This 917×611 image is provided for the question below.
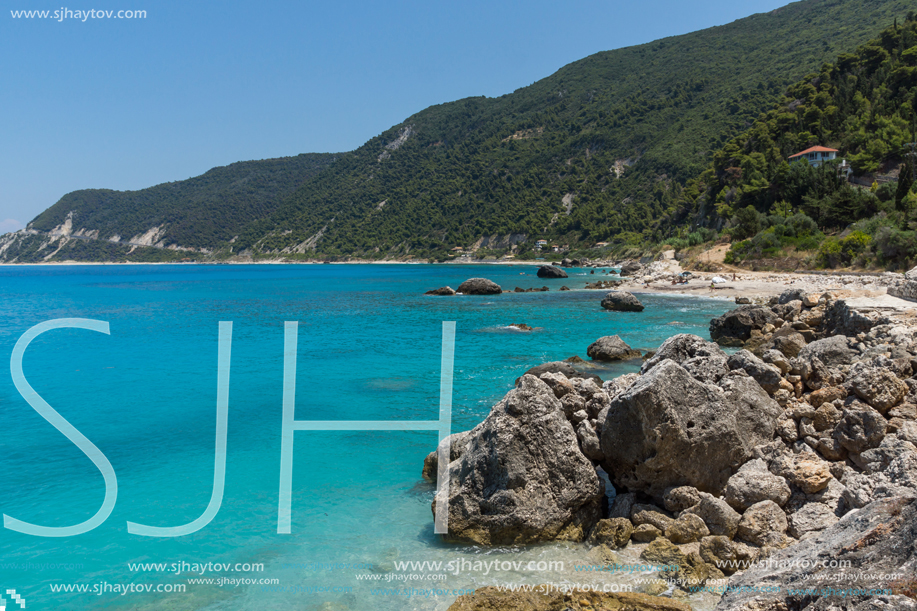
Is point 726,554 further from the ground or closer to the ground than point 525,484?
closer to the ground

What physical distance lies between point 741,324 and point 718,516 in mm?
18772

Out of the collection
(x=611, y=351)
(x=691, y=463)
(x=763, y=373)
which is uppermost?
(x=763, y=373)

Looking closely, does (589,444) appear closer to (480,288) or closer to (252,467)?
(252,467)

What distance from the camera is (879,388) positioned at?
27.6 ft

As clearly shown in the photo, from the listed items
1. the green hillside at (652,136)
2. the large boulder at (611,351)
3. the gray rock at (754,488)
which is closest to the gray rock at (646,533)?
the gray rock at (754,488)

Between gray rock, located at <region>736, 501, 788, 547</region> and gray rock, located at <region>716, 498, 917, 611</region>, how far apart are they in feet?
8.31

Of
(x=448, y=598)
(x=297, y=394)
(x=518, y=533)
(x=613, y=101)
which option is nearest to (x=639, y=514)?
(x=518, y=533)

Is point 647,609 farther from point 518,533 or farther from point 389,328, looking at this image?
point 389,328

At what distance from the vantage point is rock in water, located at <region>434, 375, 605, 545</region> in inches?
311

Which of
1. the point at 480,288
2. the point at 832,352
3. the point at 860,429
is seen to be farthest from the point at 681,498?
the point at 480,288

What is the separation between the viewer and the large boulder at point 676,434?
809 cm

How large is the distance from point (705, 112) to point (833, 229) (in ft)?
372

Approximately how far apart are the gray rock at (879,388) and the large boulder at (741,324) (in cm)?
1532

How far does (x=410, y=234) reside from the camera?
197000 millimetres
